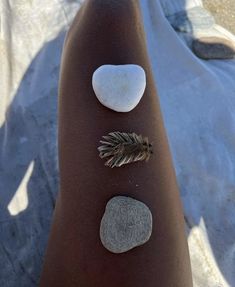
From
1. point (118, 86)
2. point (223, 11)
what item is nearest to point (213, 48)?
point (118, 86)

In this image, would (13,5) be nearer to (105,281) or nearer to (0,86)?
(0,86)

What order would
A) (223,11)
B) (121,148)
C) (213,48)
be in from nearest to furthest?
(121,148) → (213,48) → (223,11)

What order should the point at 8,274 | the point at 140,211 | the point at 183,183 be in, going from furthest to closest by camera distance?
the point at 183,183 < the point at 8,274 < the point at 140,211

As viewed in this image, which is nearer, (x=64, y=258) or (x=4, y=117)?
(x=64, y=258)

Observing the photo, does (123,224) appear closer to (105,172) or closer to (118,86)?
(105,172)

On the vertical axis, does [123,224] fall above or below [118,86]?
below

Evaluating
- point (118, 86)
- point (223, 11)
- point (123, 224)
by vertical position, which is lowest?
point (223, 11)

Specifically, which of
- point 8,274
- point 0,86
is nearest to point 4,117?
point 0,86
